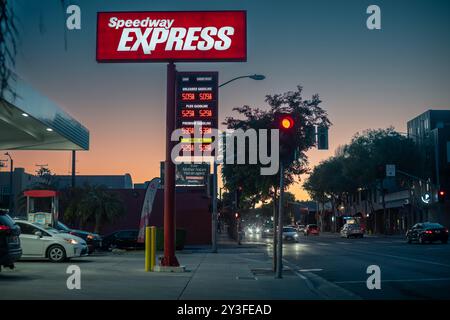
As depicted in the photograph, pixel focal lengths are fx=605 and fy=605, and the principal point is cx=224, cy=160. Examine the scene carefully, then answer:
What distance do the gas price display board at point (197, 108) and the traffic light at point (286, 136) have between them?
17.2 feet

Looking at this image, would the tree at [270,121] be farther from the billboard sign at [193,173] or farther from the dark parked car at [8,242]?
the billboard sign at [193,173]

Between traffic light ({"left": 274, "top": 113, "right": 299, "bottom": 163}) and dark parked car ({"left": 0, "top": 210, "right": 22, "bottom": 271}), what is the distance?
23.5ft

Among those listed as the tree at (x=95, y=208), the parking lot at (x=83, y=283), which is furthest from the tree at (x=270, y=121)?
the tree at (x=95, y=208)

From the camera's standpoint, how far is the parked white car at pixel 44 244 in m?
21.6

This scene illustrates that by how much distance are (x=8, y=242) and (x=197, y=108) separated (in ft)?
29.9

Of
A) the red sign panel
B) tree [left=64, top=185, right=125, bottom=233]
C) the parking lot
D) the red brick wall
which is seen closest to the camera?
the parking lot

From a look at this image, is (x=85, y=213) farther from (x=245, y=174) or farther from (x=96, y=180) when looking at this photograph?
(x=96, y=180)

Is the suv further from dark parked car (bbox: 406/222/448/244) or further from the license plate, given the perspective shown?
the license plate

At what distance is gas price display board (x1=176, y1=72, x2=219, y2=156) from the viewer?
21.2m

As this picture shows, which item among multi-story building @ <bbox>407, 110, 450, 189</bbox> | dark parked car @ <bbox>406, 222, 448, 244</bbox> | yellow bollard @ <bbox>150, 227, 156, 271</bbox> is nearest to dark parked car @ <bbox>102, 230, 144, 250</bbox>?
yellow bollard @ <bbox>150, 227, 156, 271</bbox>

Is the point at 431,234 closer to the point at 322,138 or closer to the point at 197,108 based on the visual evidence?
the point at 322,138

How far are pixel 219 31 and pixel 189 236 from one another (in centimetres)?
3092

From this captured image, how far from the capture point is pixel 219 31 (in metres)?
19.2

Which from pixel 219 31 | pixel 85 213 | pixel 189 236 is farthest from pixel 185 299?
pixel 189 236
